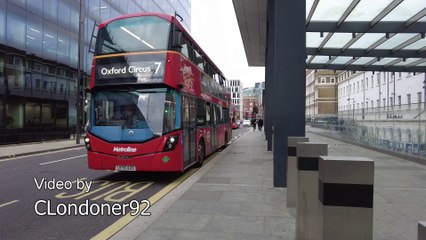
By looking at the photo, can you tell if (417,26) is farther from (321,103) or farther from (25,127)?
(321,103)

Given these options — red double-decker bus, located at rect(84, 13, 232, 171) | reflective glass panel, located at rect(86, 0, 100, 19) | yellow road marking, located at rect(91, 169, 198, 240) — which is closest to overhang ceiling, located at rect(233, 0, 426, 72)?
red double-decker bus, located at rect(84, 13, 232, 171)

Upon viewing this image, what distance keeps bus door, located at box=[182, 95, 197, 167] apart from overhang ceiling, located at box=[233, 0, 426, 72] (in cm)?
527

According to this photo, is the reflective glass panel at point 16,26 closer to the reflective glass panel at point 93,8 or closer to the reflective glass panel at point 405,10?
the reflective glass panel at point 93,8

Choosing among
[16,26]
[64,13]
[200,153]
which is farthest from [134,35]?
[64,13]

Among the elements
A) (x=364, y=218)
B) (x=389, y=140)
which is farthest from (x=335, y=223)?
(x=389, y=140)

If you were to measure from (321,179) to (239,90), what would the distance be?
13796 centimetres

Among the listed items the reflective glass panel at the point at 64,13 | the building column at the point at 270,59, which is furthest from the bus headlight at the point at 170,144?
the reflective glass panel at the point at 64,13

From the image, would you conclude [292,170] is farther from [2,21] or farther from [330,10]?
[2,21]

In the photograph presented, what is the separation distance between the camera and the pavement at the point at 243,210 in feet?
16.5

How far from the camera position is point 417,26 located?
13.9m

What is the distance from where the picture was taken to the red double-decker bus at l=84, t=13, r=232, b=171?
9.24 metres

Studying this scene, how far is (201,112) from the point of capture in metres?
12.7

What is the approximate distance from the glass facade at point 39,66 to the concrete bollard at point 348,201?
23.3 meters

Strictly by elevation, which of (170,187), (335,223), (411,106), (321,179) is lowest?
(170,187)
